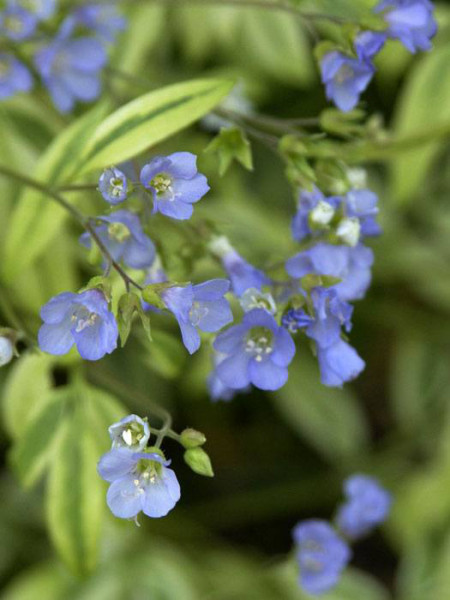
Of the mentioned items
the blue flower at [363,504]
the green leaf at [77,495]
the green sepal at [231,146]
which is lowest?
the blue flower at [363,504]

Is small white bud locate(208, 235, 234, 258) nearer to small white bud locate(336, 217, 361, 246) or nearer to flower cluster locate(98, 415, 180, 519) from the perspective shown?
small white bud locate(336, 217, 361, 246)

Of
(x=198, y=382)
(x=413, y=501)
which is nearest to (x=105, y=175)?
(x=198, y=382)

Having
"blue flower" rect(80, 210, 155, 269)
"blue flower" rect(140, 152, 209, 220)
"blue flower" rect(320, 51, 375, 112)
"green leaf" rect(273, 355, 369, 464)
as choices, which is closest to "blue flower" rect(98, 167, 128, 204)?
"blue flower" rect(140, 152, 209, 220)

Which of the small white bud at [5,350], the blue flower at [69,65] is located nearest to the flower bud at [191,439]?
the small white bud at [5,350]

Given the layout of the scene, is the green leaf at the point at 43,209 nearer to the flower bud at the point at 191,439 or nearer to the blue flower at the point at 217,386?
the blue flower at the point at 217,386

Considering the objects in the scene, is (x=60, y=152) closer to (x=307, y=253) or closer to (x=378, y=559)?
(x=307, y=253)

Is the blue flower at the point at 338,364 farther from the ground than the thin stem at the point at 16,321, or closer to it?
closer to it
